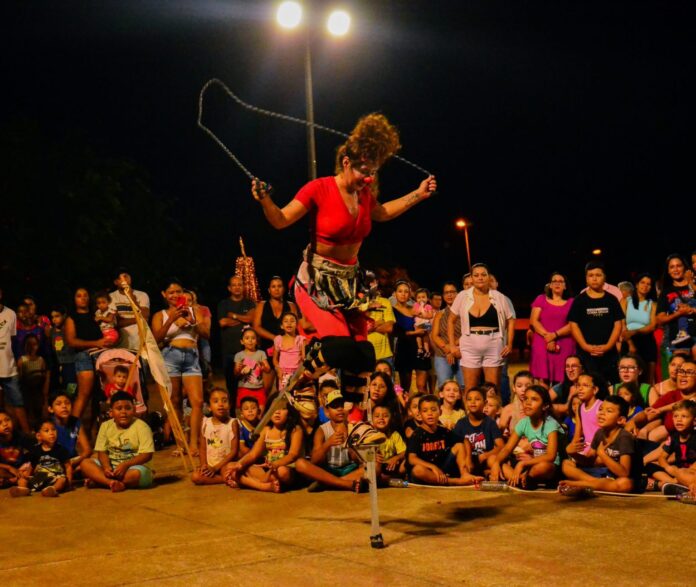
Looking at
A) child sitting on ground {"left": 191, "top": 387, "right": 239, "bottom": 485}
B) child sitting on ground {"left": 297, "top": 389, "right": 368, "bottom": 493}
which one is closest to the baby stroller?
child sitting on ground {"left": 191, "top": 387, "right": 239, "bottom": 485}

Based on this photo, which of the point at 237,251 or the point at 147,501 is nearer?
the point at 147,501

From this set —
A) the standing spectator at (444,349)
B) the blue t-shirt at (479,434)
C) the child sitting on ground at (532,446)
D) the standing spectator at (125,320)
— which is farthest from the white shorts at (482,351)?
the standing spectator at (125,320)

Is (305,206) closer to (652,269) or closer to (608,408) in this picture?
(608,408)

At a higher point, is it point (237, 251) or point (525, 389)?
point (237, 251)

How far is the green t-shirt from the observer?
7637 mm

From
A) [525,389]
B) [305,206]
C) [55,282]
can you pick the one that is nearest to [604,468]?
[525,389]

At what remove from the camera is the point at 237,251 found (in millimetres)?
45438

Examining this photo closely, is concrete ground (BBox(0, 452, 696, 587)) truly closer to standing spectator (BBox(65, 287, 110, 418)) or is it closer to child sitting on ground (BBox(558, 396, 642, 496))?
child sitting on ground (BBox(558, 396, 642, 496))

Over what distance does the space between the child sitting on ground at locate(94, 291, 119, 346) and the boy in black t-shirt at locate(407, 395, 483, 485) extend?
12.0ft

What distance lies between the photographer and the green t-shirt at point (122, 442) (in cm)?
764

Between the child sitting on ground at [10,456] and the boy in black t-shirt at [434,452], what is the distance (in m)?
3.14

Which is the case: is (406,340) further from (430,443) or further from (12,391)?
(12,391)

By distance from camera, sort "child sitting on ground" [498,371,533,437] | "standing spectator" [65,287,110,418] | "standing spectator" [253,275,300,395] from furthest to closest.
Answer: "standing spectator" [253,275,300,395] → "standing spectator" [65,287,110,418] → "child sitting on ground" [498,371,533,437]

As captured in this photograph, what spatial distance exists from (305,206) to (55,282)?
17305 mm
